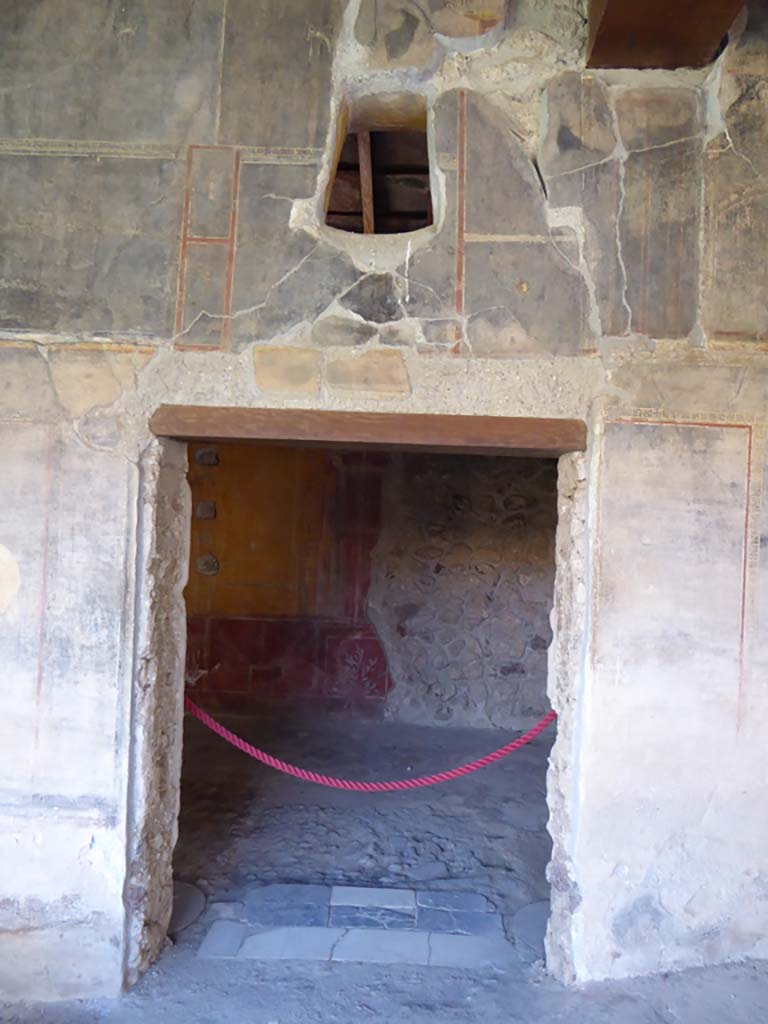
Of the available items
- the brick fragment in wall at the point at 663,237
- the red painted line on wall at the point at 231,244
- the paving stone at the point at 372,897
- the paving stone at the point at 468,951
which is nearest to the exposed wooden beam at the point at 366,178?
the red painted line on wall at the point at 231,244

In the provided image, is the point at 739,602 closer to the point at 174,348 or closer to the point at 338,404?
the point at 338,404

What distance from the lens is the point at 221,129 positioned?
109 inches

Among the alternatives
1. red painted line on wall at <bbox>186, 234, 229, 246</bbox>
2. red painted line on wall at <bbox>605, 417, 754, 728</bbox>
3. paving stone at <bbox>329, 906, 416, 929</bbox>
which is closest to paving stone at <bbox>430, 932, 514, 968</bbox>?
paving stone at <bbox>329, 906, 416, 929</bbox>

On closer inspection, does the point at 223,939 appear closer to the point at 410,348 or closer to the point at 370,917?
the point at 370,917

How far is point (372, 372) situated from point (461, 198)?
2.19 ft

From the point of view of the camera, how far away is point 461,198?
2.77 metres

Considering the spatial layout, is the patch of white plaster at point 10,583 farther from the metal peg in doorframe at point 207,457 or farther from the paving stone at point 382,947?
the metal peg in doorframe at point 207,457

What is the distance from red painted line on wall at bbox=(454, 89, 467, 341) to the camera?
9.00 feet

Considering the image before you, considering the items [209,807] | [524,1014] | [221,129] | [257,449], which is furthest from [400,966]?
[257,449]

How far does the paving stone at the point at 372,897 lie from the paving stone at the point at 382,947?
8.5 inches

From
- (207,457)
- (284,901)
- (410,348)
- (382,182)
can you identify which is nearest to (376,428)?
(410,348)

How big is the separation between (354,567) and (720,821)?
13.1ft

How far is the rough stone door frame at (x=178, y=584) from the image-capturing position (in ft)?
8.91

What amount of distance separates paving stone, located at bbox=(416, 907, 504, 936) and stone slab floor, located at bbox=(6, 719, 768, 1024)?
0.07m
